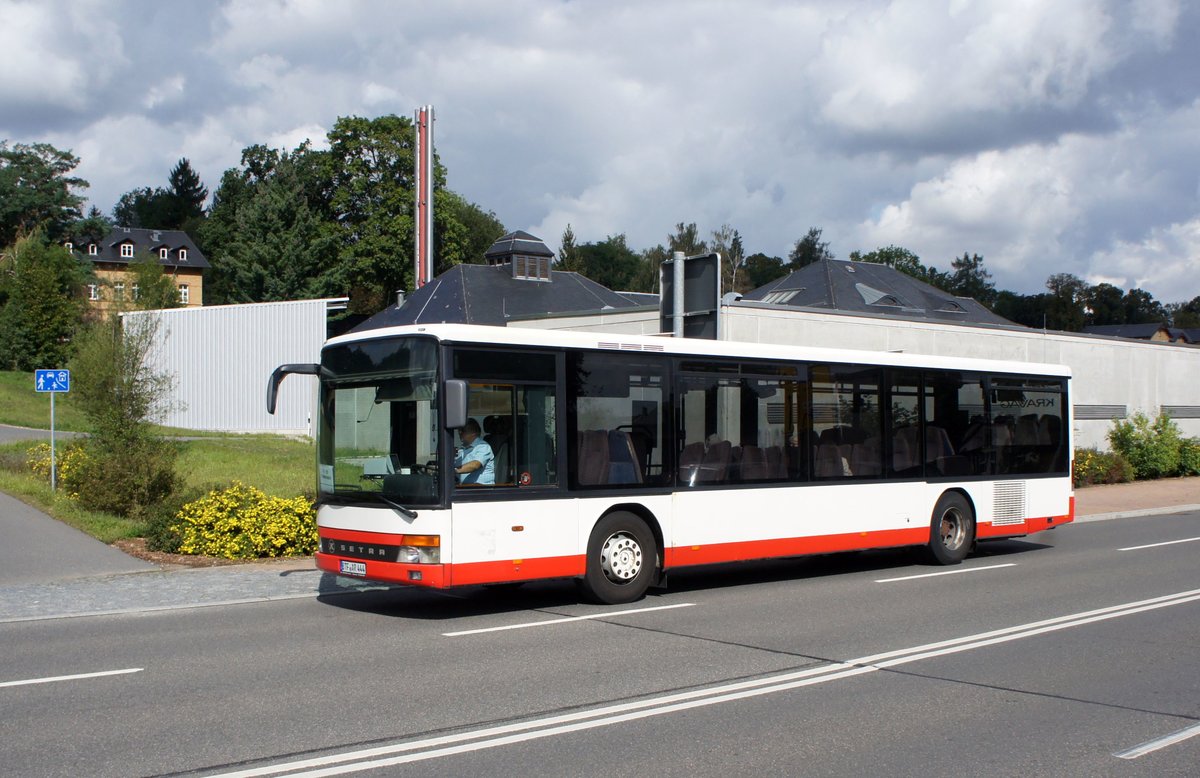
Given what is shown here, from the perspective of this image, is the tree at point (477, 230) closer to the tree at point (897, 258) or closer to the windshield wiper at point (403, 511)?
the tree at point (897, 258)

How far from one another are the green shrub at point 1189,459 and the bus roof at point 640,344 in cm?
2095

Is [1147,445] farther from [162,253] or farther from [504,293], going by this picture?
[162,253]

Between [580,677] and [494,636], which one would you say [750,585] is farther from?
[580,677]

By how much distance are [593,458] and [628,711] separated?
4597mm

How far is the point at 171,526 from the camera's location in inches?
606

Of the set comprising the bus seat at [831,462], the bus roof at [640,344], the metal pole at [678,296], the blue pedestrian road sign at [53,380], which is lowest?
the bus seat at [831,462]

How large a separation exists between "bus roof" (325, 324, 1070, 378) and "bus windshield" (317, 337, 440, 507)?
5.4 inches

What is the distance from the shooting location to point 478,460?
1043 cm

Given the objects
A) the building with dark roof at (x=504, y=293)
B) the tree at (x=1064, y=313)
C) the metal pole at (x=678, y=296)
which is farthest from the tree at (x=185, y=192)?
the metal pole at (x=678, y=296)

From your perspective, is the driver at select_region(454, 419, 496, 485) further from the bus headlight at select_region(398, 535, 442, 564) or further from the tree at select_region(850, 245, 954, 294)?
the tree at select_region(850, 245, 954, 294)

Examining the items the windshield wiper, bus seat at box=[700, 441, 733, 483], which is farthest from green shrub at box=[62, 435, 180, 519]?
bus seat at box=[700, 441, 733, 483]

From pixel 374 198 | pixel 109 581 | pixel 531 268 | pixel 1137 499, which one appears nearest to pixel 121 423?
pixel 109 581

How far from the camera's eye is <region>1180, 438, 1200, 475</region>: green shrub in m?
33.2

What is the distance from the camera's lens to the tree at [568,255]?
4195 inches
